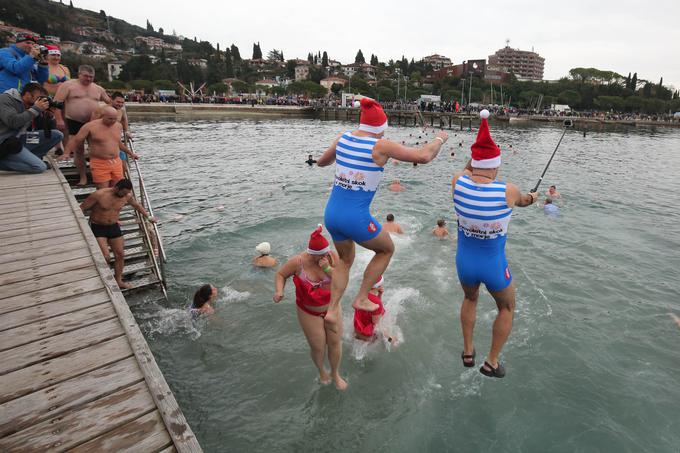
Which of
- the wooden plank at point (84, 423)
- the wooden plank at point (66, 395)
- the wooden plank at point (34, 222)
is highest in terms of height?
the wooden plank at point (34, 222)

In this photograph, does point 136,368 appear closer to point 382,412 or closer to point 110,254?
point 382,412

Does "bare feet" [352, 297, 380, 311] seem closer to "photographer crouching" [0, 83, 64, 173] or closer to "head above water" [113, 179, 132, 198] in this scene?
"head above water" [113, 179, 132, 198]

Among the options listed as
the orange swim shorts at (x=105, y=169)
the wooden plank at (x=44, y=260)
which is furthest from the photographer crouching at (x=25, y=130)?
the wooden plank at (x=44, y=260)

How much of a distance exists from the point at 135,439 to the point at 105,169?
25.8 ft

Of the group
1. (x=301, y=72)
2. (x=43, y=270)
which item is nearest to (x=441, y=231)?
(x=43, y=270)

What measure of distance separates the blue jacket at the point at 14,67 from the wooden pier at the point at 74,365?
17.8ft

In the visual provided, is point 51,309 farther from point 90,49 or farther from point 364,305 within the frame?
point 90,49

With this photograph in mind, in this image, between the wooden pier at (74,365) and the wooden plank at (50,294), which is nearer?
the wooden pier at (74,365)

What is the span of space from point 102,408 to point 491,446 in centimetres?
514

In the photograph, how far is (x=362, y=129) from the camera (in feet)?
14.0

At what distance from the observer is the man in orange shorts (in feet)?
27.9

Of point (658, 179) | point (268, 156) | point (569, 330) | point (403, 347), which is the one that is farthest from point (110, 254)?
point (658, 179)

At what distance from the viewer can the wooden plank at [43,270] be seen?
485 centimetres

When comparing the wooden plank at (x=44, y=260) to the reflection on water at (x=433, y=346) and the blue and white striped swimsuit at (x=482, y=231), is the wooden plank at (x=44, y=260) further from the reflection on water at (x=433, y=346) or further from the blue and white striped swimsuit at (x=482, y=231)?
the blue and white striped swimsuit at (x=482, y=231)
